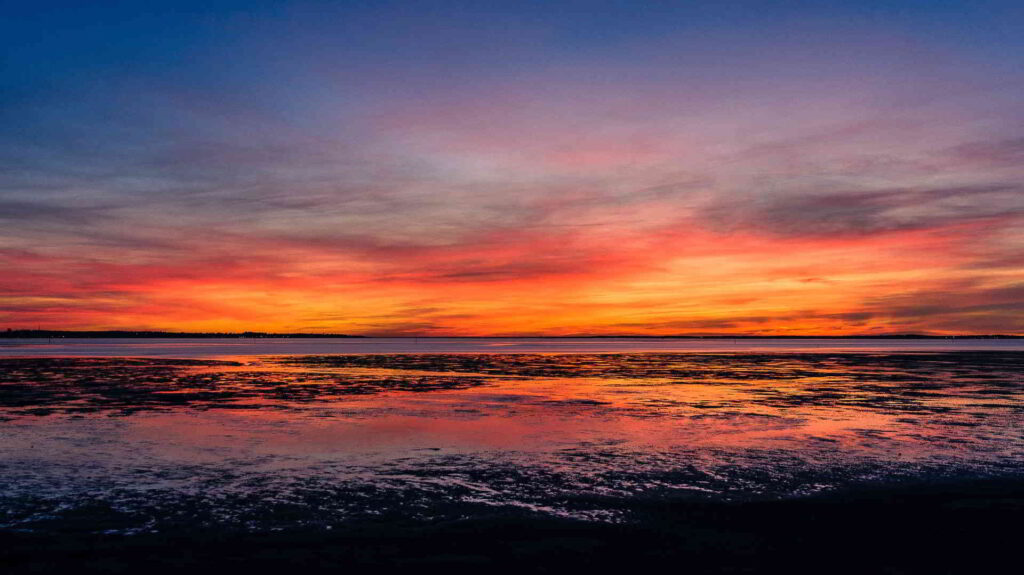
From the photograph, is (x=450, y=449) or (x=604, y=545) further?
(x=450, y=449)

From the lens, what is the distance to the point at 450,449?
12727 mm

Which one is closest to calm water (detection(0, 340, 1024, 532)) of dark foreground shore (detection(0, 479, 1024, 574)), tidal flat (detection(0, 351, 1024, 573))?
tidal flat (detection(0, 351, 1024, 573))

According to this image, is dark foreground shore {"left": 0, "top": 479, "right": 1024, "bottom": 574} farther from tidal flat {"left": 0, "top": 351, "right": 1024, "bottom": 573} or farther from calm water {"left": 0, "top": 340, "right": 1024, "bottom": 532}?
calm water {"left": 0, "top": 340, "right": 1024, "bottom": 532}

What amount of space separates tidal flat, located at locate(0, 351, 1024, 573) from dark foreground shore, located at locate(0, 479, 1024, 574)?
0.03 m

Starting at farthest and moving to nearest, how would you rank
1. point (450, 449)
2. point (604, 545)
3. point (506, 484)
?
1. point (450, 449)
2. point (506, 484)
3. point (604, 545)

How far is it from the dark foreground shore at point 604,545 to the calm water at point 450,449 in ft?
1.60

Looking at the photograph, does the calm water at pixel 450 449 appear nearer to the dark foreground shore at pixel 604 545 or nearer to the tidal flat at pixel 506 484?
the tidal flat at pixel 506 484

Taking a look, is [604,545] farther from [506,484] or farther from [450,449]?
[450,449]

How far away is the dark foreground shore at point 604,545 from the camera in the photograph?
257 inches

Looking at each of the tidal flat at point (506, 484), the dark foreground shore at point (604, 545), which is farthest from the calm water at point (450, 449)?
the dark foreground shore at point (604, 545)

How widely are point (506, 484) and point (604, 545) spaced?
2876 millimetres

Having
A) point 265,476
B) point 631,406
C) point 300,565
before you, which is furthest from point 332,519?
point 631,406

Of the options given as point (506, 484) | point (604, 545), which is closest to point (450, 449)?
point (506, 484)

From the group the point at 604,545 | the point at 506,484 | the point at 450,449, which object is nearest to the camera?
the point at 604,545
